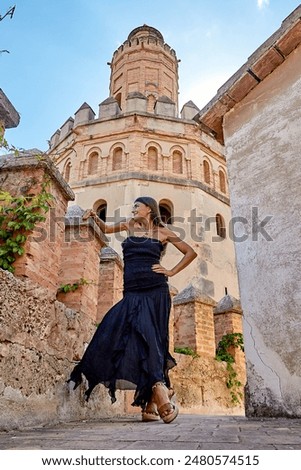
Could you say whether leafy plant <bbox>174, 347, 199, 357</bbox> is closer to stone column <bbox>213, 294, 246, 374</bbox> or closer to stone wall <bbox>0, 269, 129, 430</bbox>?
stone column <bbox>213, 294, 246, 374</bbox>

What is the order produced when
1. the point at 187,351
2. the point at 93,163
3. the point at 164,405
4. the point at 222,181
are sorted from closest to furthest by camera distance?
the point at 164,405
the point at 187,351
the point at 93,163
the point at 222,181

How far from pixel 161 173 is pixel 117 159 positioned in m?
2.26

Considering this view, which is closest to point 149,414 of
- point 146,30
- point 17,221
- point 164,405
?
point 164,405

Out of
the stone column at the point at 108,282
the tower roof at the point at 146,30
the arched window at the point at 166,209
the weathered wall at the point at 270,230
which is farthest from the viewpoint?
the tower roof at the point at 146,30

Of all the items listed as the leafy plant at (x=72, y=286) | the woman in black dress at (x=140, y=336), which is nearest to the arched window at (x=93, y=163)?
the leafy plant at (x=72, y=286)

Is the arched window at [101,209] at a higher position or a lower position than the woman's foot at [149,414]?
higher

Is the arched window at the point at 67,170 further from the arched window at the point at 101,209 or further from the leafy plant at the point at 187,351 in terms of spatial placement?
the leafy plant at the point at 187,351

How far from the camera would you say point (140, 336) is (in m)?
3.32

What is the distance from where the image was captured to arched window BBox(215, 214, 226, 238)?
18281 millimetres

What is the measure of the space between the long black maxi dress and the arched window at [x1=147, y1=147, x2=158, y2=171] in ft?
48.6

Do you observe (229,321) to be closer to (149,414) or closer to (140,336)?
(149,414)

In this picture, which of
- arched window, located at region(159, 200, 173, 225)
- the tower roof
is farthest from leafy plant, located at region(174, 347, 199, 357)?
the tower roof

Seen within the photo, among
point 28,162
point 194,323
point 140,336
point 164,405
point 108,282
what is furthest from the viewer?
point 194,323

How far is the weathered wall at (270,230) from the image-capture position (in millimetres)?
3654
